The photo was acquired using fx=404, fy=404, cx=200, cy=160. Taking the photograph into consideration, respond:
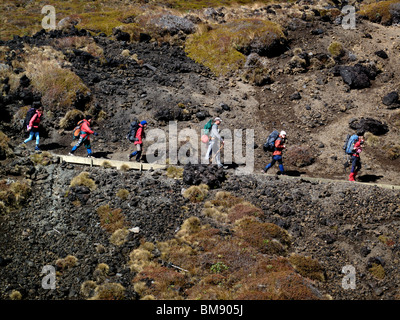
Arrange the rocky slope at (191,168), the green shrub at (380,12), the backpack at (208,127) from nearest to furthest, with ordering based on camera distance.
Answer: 1. the rocky slope at (191,168)
2. the backpack at (208,127)
3. the green shrub at (380,12)

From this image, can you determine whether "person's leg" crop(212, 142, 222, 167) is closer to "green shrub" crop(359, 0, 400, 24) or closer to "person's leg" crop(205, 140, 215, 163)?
"person's leg" crop(205, 140, 215, 163)

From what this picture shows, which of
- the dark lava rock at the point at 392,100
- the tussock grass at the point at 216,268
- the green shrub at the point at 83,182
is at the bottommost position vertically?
the tussock grass at the point at 216,268

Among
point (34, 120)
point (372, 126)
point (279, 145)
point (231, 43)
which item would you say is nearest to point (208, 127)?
point (279, 145)

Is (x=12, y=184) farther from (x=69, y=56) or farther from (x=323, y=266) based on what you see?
(x=69, y=56)

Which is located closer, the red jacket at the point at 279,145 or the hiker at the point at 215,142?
the red jacket at the point at 279,145

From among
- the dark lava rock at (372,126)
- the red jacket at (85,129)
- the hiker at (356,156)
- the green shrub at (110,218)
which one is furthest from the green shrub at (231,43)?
the green shrub at (110,218)

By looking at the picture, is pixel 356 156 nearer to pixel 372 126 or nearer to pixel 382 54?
pixel 372 126

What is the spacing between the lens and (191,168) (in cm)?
2062

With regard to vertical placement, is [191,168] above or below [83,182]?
above

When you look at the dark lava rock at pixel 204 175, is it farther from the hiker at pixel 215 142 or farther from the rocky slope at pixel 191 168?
the hiker at pixel 215 142

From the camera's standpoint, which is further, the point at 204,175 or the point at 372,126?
the point at 372,126

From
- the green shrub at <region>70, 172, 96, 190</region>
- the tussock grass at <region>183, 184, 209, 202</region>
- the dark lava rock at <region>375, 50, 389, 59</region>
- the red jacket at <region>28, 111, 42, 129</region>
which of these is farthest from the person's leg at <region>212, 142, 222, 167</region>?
the dark lava rock at <region>375, 50, 389, 59</region>

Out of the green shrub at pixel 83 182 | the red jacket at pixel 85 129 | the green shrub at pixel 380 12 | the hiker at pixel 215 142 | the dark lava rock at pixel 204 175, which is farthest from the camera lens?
the green shrub at pixel 380 12

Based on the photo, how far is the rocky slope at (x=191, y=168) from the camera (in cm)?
1538
